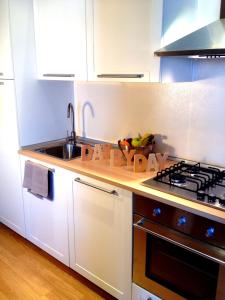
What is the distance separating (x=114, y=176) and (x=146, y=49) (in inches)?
30.3

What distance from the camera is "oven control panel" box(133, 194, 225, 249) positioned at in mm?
1353

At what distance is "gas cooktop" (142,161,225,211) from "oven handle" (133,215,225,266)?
0.20 metres

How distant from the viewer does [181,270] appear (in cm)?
155

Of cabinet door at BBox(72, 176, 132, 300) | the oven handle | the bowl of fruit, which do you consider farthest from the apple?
the oven handle

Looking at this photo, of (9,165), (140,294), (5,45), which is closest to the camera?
(140,294)

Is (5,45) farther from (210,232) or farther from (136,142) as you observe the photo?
(210,232)

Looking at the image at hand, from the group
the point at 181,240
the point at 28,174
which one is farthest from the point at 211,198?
the point at 28,174

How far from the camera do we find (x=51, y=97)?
2547 mm

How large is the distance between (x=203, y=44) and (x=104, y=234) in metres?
1.25

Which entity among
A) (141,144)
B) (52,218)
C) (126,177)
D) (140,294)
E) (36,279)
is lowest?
(36,279)

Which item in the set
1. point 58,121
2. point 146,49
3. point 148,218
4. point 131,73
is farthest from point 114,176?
point 58,121

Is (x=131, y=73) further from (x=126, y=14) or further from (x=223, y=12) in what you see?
(x=223, y=12)

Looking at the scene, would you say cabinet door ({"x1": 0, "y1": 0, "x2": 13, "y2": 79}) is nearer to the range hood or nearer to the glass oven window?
the range hood

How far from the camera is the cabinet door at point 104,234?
5.72 feet
